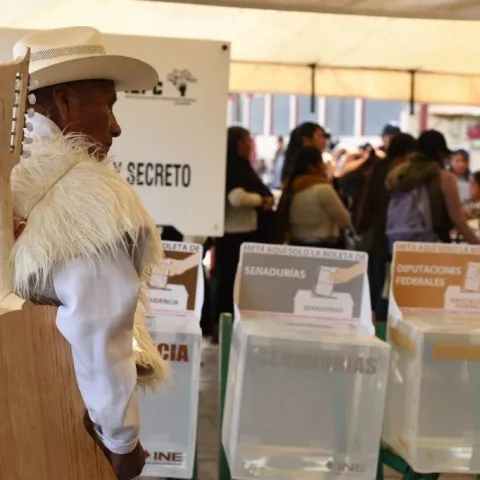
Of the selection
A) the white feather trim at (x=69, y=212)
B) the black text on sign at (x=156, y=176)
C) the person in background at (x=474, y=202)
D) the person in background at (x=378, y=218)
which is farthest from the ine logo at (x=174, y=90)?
the person in background at (x=474, y=202)

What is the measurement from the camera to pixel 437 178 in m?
3.98

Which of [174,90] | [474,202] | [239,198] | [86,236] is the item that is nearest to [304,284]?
[174,90]

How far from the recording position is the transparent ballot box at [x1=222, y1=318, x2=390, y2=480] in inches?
98.3

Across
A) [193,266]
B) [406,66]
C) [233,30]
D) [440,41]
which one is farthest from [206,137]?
[406,66]

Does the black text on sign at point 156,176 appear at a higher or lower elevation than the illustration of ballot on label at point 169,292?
higher

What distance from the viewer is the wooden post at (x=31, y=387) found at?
1.25 meters

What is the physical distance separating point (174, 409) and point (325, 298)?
23.9 inches

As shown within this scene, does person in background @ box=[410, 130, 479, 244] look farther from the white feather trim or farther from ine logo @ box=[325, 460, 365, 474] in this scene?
the white feather trim

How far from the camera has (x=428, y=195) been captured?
4.02m

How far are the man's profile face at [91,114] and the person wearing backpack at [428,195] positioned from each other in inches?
109

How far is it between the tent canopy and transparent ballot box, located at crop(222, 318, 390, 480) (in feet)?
3.78

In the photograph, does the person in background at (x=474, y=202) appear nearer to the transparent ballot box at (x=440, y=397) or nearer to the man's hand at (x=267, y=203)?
the man's hand at (x=267, y=203)

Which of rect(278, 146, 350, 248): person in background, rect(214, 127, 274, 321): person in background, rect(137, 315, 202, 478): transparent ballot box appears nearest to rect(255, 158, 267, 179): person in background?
rect(214, 127, 274, 321): person in background

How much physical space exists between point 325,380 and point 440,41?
2.91m
